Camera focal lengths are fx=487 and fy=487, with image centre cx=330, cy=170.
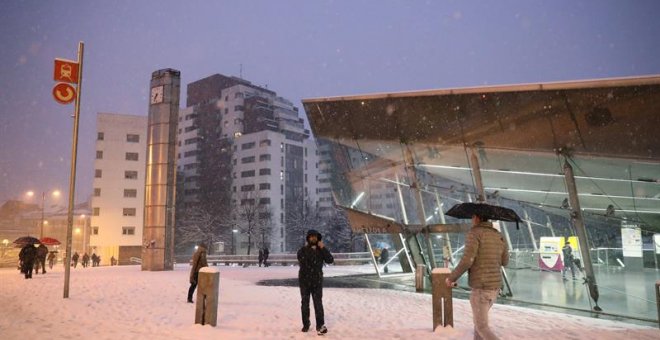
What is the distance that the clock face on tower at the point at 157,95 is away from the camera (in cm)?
3216

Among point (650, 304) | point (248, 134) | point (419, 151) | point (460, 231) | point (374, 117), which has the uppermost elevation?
point (248, 134)

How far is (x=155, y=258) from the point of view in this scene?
29750mm

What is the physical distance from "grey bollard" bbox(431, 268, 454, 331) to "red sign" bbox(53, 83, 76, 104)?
463 inches

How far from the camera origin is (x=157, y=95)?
32.3 meters

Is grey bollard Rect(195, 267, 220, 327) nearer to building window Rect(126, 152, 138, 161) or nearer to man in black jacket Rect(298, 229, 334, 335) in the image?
man in black jacket Rect(298, 229, 334, 335)

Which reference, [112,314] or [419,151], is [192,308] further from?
[419,151]

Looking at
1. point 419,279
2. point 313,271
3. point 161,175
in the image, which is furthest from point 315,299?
point 161,175

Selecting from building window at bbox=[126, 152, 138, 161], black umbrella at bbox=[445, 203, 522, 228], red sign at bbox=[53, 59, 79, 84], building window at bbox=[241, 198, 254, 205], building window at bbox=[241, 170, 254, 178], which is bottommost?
black umbrella at bbox=[445, 203, 522, 228]

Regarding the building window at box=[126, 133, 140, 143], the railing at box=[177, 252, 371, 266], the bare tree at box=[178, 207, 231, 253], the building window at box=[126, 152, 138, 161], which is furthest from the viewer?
the bare tree at box=[178, 207, 231, 253]

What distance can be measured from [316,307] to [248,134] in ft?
317

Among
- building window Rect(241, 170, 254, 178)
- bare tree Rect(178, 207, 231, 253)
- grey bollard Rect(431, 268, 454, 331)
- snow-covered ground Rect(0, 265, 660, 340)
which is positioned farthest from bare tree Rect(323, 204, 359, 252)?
grey bollard Rect(431, 268, 454, 331)

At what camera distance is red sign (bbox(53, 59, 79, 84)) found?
562 inches

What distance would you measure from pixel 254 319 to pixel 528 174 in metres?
10.3

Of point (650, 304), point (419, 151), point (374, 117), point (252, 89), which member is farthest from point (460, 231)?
point (252, 89)
